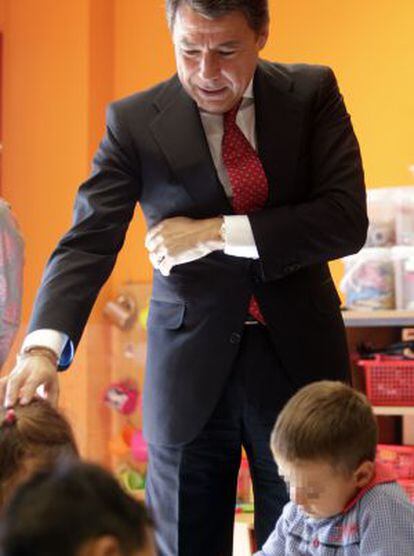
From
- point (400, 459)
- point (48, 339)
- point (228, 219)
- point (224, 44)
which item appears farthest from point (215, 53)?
point (400, 459)

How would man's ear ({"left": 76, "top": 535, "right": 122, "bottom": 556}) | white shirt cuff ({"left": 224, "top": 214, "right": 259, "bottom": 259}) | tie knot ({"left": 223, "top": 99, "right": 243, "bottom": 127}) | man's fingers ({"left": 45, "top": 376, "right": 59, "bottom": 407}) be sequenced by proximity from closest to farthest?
1. man's ear ({"left": 76, "top": 535, "right": 122, "bottom": 556})
2. man's fingers ({"left": 45, "top": 376, "right": 59, "bottom": 407})
3. white shirt cuff ({"left": 224, "top": 214, "right": 259, "bottom": 259})
4. tie knot ({"left": 223, "top": 99, "right": 243, "bottom": 127})

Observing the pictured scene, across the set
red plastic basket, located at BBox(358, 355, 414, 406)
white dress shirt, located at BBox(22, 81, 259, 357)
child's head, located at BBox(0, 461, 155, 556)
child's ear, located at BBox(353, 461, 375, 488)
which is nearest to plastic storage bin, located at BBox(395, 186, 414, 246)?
red plastic basket, located at BBox(358, 355, 414, 406)

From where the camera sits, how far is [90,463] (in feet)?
3.12

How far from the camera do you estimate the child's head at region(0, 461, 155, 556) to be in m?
0.81

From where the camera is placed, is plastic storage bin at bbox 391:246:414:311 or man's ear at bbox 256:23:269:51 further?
plastic storage bin at bbox 391:246:414:311

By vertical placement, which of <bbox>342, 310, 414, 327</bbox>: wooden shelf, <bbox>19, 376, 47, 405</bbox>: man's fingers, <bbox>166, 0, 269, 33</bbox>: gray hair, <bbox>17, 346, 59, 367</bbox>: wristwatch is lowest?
<bbox>342, 310, 414, 327</bbox>: wooden shelf

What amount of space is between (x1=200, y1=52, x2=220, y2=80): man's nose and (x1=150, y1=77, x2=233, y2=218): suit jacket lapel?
141mm

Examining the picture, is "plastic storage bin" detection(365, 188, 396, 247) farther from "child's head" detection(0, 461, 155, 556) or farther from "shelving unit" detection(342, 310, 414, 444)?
"child's head" detection(0, 461, 155, 556)

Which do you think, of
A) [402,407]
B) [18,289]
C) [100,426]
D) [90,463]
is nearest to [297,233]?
[18,289]

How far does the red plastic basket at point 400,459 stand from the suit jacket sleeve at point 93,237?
1538mm

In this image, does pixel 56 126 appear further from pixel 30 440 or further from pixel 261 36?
pixel 30 440

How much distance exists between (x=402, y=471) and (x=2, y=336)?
1602 millimetres

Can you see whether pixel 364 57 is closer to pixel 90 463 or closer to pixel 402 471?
pixel 402 471

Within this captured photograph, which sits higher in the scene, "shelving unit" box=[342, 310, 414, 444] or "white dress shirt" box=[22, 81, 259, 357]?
"white dress shirt" box=[22, 81, 259, 357]
